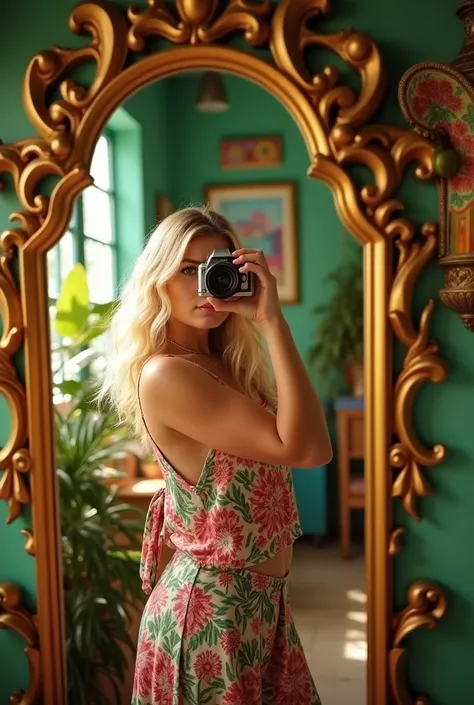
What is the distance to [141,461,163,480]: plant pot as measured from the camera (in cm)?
179

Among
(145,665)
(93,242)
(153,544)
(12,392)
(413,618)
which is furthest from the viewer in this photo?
(93,242)

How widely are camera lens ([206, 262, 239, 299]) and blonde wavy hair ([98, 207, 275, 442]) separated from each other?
2.8 inches

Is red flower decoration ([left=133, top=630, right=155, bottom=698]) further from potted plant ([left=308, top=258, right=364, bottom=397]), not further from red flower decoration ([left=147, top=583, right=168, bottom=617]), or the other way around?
potted plant ([left=308, top=258, right=364, bottom=397])

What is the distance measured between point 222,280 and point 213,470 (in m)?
0.30

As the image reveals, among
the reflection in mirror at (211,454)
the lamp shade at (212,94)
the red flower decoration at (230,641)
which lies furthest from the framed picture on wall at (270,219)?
the red flower decoration at (230,641)

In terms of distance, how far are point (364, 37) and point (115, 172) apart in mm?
603

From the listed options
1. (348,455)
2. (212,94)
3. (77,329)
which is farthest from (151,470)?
(212,94)

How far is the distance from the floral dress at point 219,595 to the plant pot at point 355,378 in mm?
324

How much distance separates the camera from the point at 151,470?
1806 millimetres

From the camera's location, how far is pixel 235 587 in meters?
1.22

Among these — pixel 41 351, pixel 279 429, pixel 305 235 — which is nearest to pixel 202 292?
pixel 279 429

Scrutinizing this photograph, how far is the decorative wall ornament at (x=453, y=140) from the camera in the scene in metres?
1.38

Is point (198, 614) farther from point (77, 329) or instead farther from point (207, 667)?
point (77, 329)

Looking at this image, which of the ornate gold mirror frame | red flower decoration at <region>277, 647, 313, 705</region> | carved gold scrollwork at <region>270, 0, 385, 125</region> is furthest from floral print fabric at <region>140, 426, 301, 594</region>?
carved gold scrollwork at <region>270, 0, 385, 125</region>
